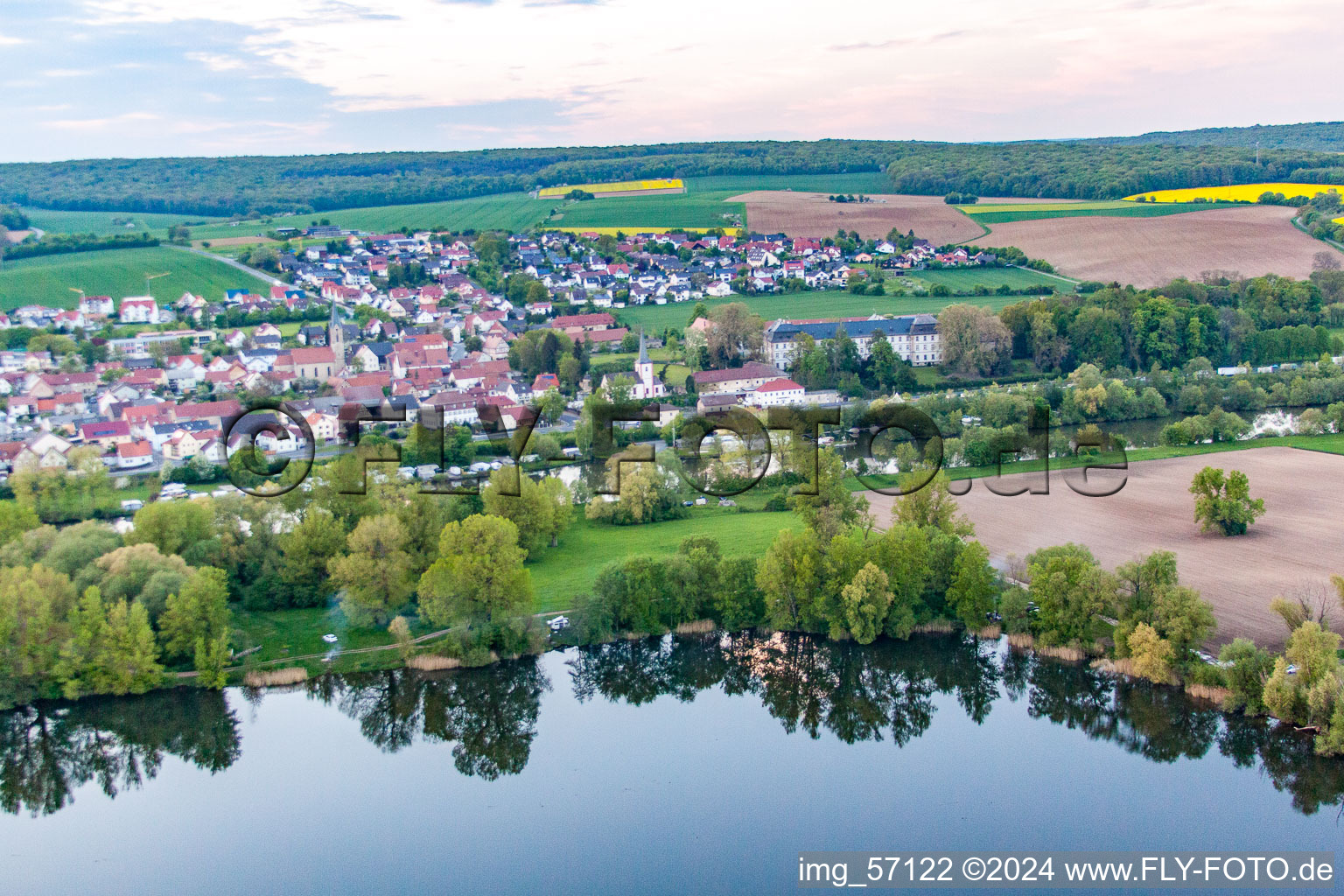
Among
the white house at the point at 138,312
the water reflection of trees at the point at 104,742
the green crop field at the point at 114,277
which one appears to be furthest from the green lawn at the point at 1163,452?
the green crop field at the point at 114,277

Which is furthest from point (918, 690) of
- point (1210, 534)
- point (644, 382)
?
point (644, 382)

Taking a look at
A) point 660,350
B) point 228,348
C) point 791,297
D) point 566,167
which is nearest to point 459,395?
point 660,350

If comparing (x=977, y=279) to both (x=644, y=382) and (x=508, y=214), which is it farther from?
(x=508, y=214)

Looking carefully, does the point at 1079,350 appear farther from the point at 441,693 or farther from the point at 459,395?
the point at 441,693

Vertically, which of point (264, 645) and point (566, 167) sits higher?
point (566, 167)

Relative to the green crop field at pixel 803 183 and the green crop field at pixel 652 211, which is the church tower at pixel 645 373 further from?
the green crop field at pixel 803 183

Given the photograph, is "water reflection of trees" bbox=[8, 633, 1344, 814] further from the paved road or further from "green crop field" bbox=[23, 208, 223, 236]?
"green crop field" bbox=[23, 208, 223, 236]
